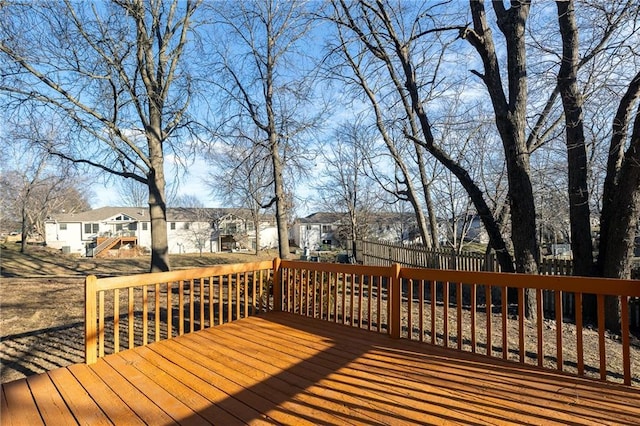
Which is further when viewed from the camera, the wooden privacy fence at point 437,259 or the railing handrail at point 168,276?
the wooden privacy fence at point 437,259

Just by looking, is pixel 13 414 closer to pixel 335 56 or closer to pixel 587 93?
pixel 587 93

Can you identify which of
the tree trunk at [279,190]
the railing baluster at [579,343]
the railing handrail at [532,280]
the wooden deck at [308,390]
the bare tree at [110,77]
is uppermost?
the bare tree at [110,77]

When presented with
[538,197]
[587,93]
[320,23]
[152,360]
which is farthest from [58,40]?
[538,197]

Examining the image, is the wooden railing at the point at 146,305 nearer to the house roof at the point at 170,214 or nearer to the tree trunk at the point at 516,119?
the tree trunk at the point at 516,119

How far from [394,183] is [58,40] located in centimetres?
1023

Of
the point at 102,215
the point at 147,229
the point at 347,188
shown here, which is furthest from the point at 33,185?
the point at 347,188

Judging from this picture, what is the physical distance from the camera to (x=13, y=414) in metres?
2.15

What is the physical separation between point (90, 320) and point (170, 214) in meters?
34.7

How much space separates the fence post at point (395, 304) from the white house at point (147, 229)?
3055cm

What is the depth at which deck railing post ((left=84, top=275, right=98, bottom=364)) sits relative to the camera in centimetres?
288

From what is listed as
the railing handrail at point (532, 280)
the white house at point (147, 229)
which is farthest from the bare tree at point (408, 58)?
the white house at point (147, 229)

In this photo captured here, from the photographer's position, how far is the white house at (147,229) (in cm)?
3284

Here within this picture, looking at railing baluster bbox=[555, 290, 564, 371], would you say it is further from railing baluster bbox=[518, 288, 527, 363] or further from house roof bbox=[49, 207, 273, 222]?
house roof bbox=[49, 207, 273, 222]

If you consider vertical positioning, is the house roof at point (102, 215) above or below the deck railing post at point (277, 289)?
above
